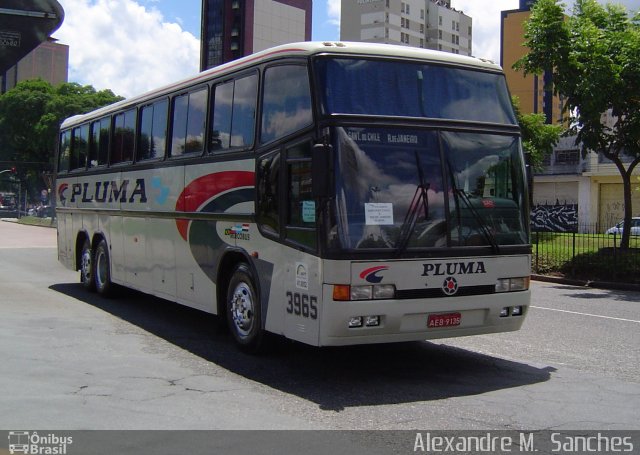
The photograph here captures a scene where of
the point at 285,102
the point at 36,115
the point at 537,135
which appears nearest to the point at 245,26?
Answer: the point at 36,115

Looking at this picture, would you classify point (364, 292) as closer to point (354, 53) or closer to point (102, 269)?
point (354, 53)

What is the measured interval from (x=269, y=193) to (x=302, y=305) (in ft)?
4.43

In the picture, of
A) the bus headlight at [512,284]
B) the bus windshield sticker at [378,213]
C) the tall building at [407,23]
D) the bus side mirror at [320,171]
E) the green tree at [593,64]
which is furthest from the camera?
the tall building at [407,23]

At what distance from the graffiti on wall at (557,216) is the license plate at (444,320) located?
4361 cm

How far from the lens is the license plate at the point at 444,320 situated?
7094 millimetres

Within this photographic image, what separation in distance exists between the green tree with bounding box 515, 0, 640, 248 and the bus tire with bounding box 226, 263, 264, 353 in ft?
42.4

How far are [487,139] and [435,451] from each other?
143 inches

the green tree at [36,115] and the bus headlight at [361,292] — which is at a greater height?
the green tree at [36,115]

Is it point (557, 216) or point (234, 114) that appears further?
point (557, 216)

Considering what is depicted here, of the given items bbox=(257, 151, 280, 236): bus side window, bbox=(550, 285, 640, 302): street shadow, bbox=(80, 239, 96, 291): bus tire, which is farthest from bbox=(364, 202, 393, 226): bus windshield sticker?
bbox=(550, 285, 640, 302): street shadow

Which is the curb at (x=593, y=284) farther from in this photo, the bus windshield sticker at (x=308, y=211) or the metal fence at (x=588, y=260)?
the bus windshield sticker at (x=308, y=211)

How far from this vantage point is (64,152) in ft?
50.5

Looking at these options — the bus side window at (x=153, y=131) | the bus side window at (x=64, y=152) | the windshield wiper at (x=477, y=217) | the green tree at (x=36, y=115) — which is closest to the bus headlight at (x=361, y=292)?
the windshield wiper at (x=477, y=217)

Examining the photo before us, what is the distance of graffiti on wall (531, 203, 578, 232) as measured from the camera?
49312mm
